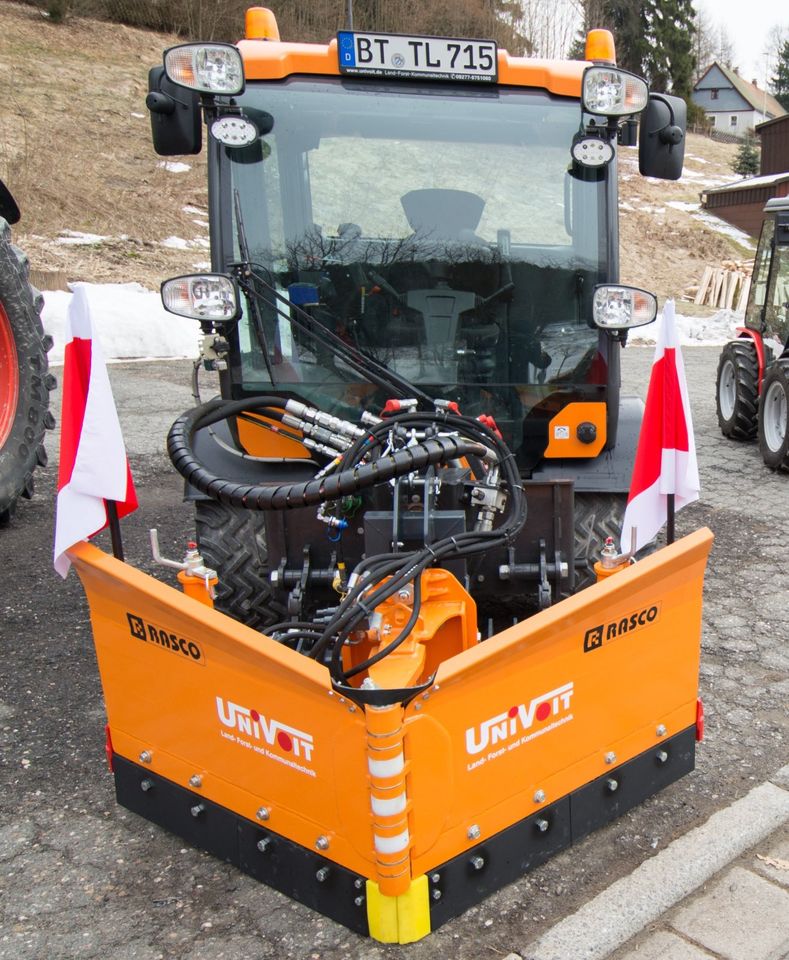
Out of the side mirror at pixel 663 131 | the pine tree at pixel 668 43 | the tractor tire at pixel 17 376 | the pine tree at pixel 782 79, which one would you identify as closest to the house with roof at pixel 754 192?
the pine tree at pixel 668 43

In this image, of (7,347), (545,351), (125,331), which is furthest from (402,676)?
(125,331)

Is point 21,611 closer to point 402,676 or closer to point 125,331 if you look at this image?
point 402,676

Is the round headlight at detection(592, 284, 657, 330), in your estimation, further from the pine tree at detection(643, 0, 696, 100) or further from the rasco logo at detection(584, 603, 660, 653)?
the pine tree at detection(643, 0, 696, 100)

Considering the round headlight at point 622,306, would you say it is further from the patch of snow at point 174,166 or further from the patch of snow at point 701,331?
the patch of snow at point 174,166

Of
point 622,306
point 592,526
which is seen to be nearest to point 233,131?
point 622,306

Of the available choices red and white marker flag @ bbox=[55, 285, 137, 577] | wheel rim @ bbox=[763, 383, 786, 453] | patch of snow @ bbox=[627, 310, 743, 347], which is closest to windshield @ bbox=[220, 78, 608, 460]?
red and white marker flag @ bbox=[55, 285, 137, 577]

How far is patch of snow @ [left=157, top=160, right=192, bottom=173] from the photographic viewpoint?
1842 cm

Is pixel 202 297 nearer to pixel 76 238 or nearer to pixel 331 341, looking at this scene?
pixel 331 341

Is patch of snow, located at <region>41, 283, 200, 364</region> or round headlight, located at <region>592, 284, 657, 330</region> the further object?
patch of snow, located at <region>41, 283, 200, 364</region>

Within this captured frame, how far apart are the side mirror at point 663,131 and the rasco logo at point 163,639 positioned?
2461mm

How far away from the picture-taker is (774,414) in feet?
22.5

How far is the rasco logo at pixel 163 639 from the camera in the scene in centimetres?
236

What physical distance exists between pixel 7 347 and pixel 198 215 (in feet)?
42.8

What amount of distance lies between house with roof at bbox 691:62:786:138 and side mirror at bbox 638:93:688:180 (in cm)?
6998
